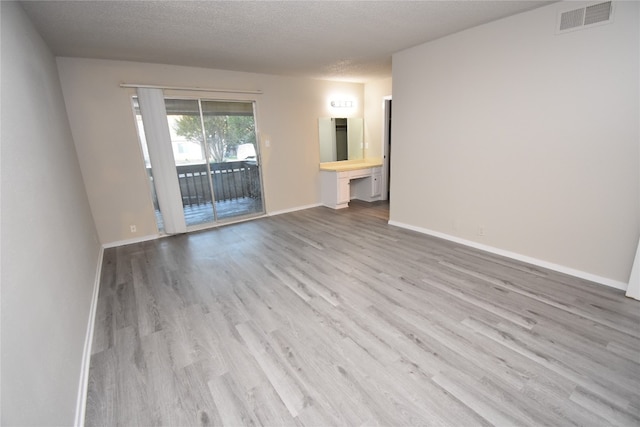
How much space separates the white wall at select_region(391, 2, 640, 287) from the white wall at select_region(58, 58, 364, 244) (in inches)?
88.8

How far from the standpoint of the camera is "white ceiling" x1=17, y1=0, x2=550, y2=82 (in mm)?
2367

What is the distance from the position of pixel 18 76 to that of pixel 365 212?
469 cm

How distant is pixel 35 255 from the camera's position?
1449 mm

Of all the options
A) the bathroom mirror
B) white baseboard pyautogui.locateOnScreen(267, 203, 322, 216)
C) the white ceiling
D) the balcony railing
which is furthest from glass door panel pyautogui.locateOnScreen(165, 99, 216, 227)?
the bathroom mirror

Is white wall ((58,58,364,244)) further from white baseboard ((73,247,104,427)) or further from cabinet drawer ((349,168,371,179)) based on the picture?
white baseboard ((73,247,104,427))

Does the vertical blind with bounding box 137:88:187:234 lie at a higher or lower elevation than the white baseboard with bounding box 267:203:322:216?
higher

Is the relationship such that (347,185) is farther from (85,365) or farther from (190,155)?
(85,365)

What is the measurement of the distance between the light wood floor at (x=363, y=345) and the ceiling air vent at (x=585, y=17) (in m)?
2.27

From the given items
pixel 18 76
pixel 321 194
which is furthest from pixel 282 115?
pixel 18 76

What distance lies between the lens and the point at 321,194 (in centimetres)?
608

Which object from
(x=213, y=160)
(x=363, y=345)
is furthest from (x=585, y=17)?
(x=213, y=160)

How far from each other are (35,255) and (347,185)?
A: 483 cm

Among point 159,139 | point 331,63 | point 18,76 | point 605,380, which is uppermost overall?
point 331,63

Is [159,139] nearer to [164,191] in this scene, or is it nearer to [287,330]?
[164,191]
